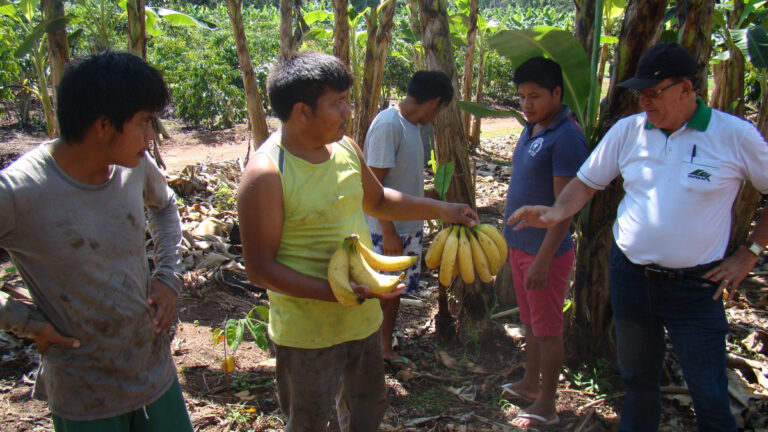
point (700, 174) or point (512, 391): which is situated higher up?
point (700, 174)

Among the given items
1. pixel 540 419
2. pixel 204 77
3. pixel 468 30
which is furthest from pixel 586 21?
pixel 204 77

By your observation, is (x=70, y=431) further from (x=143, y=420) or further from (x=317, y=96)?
(x=317, y=96)

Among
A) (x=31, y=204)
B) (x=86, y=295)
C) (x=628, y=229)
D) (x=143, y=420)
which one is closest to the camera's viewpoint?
(x=31, y=204)

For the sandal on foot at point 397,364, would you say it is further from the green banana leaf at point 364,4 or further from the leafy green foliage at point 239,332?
the green banana leaf at point 364,4

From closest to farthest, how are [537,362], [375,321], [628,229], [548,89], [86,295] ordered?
[86,295], [375,321], [628,229], [548,89], [537,362]

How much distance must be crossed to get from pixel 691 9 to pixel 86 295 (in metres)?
3.21

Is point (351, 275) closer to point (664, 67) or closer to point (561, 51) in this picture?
point (664, 67)

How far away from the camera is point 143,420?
199 centimetres

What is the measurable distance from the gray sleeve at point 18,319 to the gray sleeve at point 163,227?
0.47 meters

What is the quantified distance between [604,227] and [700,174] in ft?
3.87

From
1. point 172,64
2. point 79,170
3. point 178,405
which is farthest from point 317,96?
point 172,64

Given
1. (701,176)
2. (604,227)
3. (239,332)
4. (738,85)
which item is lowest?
(239,332)

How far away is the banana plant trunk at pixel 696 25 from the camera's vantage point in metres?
3.07

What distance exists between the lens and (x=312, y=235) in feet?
7.23
